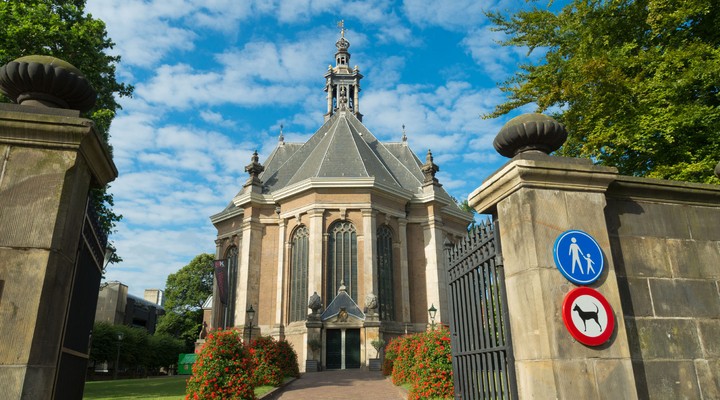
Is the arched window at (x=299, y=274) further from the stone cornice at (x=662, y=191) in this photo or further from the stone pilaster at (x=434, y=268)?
the stone cornice at (x=662, y=191)

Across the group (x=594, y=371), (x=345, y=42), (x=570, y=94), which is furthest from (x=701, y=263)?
(x=345, y=42)

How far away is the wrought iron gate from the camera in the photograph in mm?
4270

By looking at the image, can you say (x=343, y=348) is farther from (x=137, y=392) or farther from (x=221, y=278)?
(x=221, y=278)

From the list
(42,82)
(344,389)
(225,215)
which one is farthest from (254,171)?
(42,82)

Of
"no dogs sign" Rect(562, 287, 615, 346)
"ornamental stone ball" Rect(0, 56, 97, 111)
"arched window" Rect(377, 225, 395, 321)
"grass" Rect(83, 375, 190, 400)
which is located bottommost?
"grass" Rect(83, 375, 190, 400)

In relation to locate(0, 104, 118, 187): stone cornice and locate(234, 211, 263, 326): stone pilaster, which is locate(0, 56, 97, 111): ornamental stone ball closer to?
locate(0, 104, 118, 187): stone cornice

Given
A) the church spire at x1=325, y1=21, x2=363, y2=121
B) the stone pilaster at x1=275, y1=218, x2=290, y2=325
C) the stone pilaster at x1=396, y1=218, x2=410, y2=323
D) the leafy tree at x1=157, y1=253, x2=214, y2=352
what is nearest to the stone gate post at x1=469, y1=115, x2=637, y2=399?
the stone pilaster at x1=396, y1=218, x2=410, y2=323

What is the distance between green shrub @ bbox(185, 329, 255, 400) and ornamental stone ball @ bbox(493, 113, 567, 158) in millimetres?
9594

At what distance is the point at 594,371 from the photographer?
3.78 metres

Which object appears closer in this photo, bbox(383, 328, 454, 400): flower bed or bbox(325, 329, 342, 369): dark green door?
bbox(383, 328, 454, 400): flower bed

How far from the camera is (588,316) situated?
389 centimetres

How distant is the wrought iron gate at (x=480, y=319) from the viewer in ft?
14.0

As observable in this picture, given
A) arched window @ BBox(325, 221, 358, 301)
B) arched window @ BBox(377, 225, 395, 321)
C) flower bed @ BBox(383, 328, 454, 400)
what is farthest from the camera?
arched window @ BBox(377, 225, 395, 321)

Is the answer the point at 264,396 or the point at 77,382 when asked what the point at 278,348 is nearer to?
the point at 264,396
